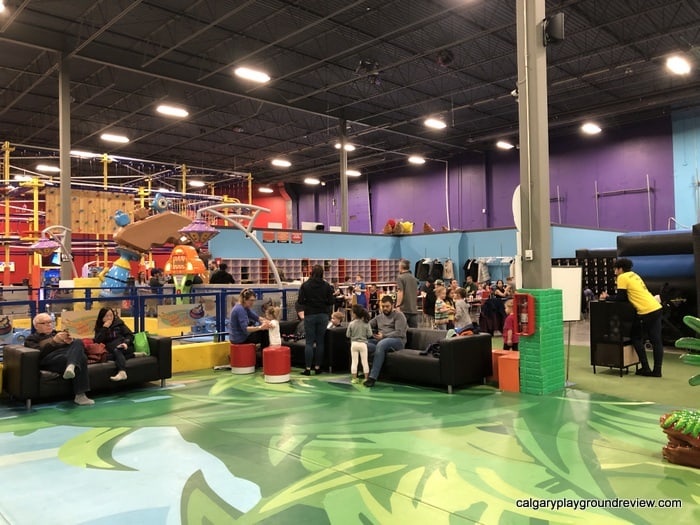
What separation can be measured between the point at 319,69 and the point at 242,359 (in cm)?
1087

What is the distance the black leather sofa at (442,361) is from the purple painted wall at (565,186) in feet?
44.8

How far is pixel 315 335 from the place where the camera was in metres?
8.51

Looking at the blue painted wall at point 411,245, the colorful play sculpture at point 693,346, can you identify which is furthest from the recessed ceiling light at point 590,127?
the colorful play sculpture at point 693,346

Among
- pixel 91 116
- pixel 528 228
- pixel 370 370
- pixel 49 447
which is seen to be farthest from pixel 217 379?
pixel 91 116

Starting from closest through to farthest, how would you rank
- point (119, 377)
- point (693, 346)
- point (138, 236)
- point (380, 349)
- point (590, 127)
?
point (693, 346) < point (119, 377) < point (380, 349) < point (138, 236) < point (590, 127)

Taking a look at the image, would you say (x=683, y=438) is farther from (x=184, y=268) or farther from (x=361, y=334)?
(x=184, y=268)

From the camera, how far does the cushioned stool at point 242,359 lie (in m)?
8.62

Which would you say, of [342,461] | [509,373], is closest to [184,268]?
[509,373]

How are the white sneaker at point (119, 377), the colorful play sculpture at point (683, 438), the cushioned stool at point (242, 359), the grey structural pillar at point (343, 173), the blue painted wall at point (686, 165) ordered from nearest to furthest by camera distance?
the colorful play sculpture at point (683, 438) → the white sneaker at point (119, 377) → the cushioned stool at point (242, 359) → the blue painted wall at point (686, 165) → the grey structural pillar at point (343, 173)

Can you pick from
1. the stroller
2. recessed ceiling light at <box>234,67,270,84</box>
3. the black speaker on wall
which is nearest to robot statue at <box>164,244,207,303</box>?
recessed ceiling light at <box>234,67,270,84</box>

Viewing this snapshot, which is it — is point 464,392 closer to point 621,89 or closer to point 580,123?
point 621,89

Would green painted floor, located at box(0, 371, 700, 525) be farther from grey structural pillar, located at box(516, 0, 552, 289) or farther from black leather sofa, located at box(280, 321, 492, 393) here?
grey structural pillar, located at box(516, 0, 552, 289)

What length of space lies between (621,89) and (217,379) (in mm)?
16939

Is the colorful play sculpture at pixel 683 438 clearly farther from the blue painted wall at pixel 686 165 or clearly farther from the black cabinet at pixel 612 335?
the blue painted wall at pixel 686 165
